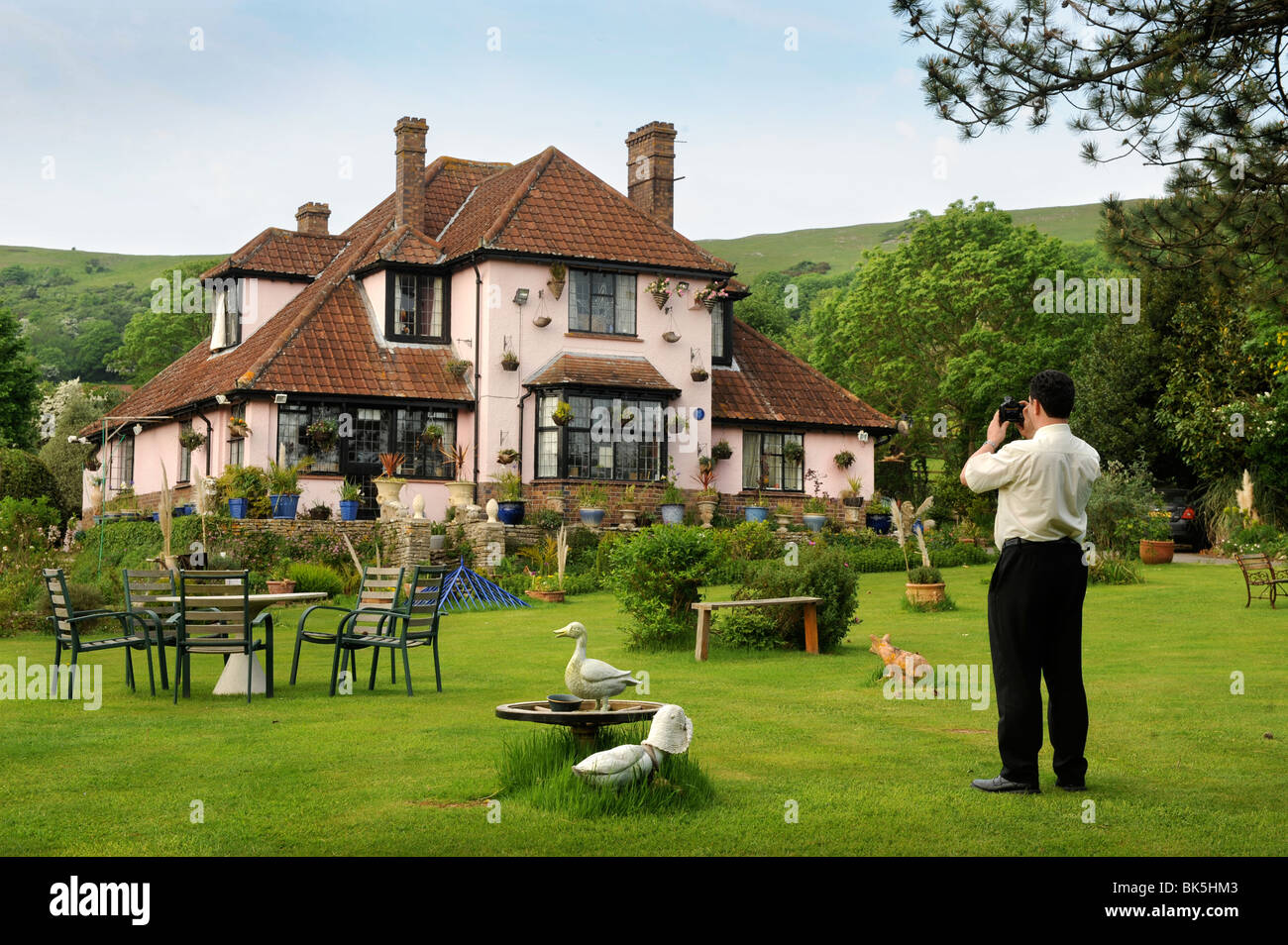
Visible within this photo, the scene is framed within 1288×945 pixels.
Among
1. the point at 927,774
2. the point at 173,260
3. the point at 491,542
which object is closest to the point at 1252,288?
the point at 927,774

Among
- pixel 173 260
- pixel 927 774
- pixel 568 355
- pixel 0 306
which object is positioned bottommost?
pixel 927 774

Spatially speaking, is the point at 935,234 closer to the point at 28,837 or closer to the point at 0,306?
the point at 0,306

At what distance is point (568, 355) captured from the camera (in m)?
31.8

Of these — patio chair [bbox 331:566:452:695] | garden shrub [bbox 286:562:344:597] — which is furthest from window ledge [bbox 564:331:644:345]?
patio chair [bbox 331:566:452:695]

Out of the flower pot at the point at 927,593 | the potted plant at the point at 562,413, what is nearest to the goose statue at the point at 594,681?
the flower pot at the point at 927,593

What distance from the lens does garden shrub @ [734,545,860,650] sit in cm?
1648

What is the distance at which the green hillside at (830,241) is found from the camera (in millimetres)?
143250

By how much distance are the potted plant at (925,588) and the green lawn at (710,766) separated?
14.8 ft

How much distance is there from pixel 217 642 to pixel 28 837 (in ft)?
18.5

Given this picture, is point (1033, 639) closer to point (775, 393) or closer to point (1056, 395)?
point (1056, 395)

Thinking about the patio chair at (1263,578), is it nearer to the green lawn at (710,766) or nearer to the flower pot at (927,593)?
the green lawn at (710,766)

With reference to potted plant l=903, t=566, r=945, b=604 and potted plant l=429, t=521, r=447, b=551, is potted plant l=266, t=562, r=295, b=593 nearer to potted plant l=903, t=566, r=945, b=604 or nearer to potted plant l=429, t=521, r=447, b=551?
potted plant l=429, t=521, r=447, b=551

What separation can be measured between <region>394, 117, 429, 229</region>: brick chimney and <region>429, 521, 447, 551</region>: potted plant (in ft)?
31.8

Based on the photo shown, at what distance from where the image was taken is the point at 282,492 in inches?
1088
